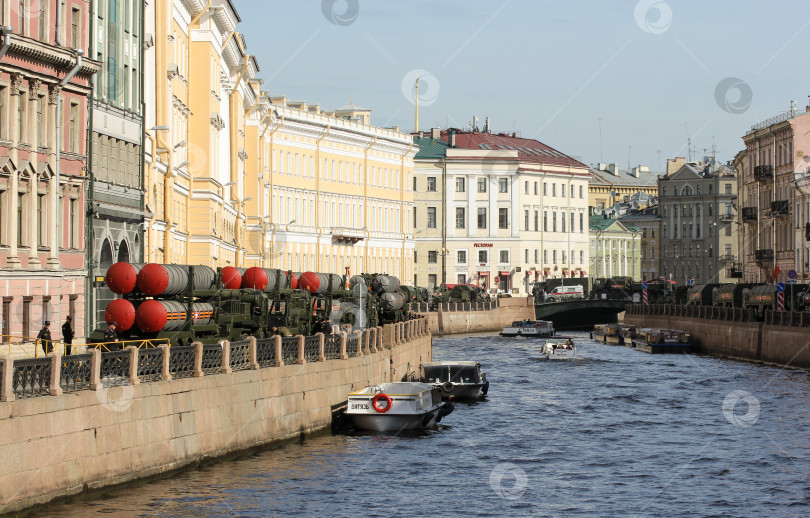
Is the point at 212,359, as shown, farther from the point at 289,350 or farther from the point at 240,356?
the point at 289,350

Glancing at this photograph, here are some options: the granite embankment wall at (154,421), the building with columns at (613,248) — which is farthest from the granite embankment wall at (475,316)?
the granite embankment wall at (154,421)

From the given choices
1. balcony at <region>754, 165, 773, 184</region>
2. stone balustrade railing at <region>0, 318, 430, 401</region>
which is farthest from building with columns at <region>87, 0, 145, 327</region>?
balcony at <region>754, 165, 773, 184</region>

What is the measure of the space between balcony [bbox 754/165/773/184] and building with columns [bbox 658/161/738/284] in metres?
58.8

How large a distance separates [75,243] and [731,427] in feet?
55.3

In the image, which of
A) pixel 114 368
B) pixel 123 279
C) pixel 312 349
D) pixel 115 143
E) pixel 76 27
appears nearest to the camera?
pixel 114 368

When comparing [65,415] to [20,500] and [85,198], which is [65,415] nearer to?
[20,500]

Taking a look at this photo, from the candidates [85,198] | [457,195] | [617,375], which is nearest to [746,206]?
[457,195]

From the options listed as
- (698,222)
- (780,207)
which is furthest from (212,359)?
(698,222)

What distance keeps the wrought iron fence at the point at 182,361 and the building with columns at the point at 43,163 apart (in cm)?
609

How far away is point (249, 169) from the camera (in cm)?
8569

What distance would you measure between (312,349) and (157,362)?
8762mm

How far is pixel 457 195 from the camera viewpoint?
126 meters

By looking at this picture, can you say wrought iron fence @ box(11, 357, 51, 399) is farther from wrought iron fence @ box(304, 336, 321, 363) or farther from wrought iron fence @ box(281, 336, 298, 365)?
wrought iron fence @ box(304, 336, 321, 363)

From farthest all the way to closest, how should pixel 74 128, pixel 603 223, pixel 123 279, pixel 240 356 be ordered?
pixel 603 223
pixel 74 128
pixel 123 279
pixel 240 356
